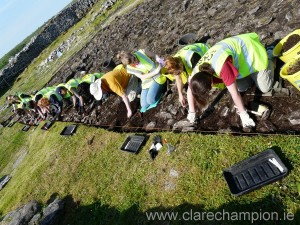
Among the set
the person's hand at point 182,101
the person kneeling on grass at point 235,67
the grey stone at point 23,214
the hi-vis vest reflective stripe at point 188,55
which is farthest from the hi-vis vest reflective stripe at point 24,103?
the person kneeling on grass at point 235,67

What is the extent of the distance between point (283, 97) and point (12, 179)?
11.2 metres

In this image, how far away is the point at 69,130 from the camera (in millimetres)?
11570

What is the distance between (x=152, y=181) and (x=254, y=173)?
2.38m

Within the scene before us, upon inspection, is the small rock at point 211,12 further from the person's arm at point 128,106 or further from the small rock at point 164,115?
the small rock at point 164,115

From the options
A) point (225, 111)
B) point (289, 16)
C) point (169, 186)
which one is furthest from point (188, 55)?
point (289, 16)

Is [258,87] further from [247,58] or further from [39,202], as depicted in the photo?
[39,202]

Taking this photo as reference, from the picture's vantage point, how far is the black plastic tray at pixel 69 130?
36.9 ft

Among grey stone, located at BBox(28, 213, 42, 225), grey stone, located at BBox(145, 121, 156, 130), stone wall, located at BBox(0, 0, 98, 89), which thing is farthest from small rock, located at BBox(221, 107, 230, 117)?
stone wall, located at BBox(0, 0, 98, 89)

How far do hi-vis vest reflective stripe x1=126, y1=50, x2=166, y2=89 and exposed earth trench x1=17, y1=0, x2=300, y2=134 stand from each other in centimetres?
50

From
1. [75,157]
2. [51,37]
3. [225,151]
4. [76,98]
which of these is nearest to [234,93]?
[225,151]

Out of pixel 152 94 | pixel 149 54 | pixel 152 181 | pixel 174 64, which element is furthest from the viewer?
pixel 152 94

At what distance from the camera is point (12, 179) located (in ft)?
41.3

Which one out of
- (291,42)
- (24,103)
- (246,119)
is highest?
(291,42)

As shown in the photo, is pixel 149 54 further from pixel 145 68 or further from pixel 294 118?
pixel 294 118
